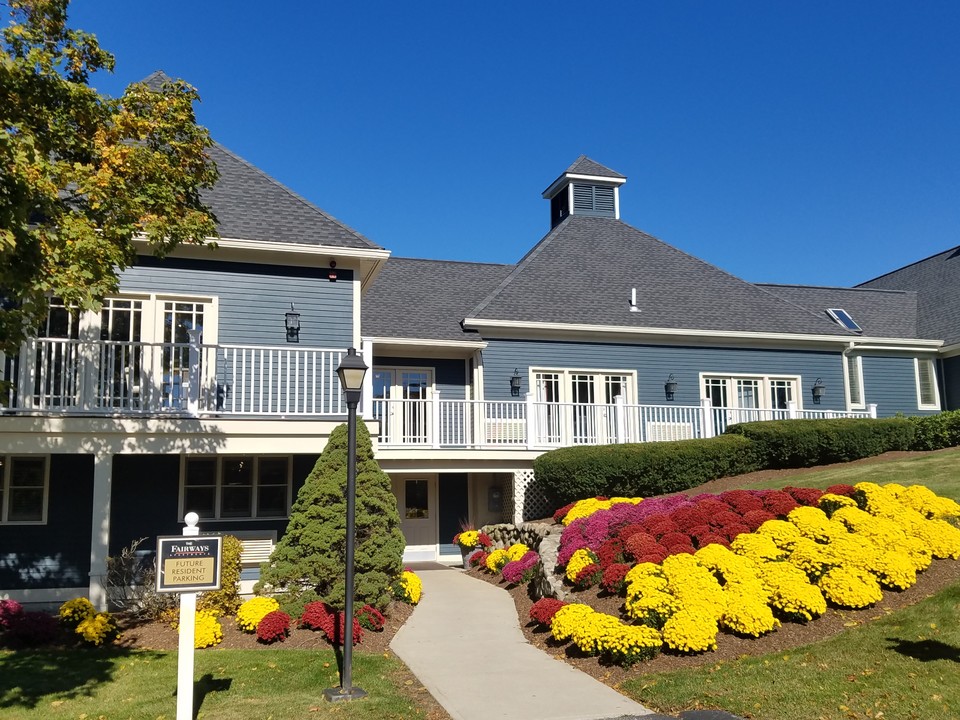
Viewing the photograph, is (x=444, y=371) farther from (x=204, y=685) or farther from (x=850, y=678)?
(x=850, y=678)

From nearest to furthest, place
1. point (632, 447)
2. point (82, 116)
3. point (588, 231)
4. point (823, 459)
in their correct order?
point (82, 116) → point (632, 447) → point (823, 459) → point (588, 231)

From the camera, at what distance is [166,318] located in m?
13.1

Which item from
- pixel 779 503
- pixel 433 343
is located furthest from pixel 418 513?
pixel 779 503

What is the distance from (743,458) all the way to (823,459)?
1805mm

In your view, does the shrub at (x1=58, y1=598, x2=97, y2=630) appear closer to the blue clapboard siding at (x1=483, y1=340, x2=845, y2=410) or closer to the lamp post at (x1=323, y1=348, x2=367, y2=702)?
the lamp post at (x1=323, y1=348, x2=367, y2=702)

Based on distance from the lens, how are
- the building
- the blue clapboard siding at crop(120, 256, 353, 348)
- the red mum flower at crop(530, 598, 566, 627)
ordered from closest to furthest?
the red mum flower at crop(530, 598, 566, 627), the building, the blue clapboard siding at crop(120, 256, 353, 348)

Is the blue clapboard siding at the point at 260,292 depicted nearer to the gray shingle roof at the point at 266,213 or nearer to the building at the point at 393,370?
the building at the point at 393,370

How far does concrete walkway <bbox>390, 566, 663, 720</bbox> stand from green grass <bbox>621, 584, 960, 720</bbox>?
0.54m

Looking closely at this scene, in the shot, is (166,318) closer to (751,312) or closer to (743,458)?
(743,458)

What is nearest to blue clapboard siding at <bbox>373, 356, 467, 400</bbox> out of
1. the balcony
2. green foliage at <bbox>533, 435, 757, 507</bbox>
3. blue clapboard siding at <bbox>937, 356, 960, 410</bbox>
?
the balcony

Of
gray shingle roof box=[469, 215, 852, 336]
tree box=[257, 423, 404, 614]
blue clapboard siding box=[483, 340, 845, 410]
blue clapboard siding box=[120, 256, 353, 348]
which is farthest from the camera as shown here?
gray shingle roof box=[469, 215, 852, 336]

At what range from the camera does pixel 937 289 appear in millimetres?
25234

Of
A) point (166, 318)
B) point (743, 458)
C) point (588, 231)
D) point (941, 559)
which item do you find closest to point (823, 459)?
point (743, 458)

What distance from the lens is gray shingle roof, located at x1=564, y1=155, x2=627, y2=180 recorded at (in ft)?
78.3
